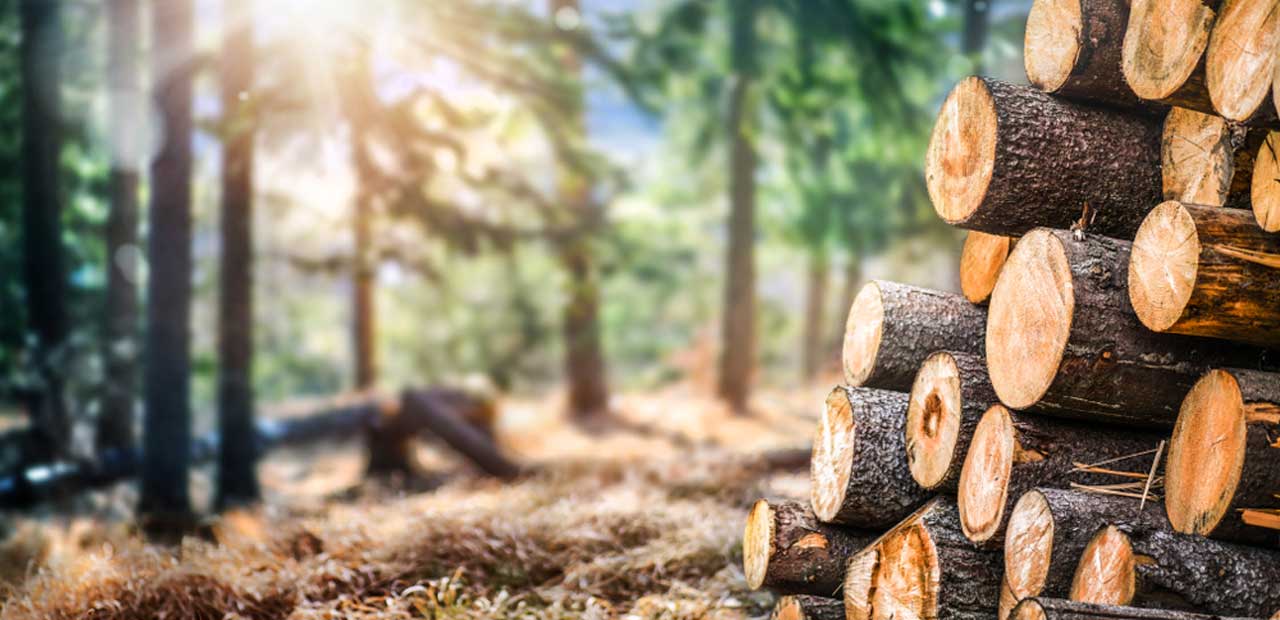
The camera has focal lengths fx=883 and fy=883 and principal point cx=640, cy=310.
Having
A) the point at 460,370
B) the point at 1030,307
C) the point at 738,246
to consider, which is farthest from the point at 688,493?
the point at 460,370

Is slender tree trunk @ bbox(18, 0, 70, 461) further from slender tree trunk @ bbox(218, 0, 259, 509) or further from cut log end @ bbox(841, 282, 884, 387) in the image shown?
cut log end @ bbox(841, 282, 884, 387)

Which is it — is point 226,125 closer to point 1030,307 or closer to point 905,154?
point 905,154

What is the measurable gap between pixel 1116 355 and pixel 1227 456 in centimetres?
40

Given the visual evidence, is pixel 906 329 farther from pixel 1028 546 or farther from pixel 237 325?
pixel 237 325

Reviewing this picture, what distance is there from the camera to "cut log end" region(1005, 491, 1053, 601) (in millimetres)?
2701

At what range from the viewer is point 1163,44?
9.05 feet

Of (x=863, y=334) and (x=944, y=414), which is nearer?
(x=944, y=414)

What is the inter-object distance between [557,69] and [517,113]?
1.19m

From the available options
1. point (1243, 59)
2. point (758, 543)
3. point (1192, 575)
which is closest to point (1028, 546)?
point (1192, 575)

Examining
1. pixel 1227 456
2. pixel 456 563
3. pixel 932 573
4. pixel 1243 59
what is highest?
pixel 1243 59

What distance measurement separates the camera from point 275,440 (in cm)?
1115

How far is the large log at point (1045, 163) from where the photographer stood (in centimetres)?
298

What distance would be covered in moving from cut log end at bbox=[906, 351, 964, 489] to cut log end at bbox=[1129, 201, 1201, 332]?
673 millimetres

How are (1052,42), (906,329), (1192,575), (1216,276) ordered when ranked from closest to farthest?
(1216,276) → (1192,575) → (1052,42) → (906,329)
